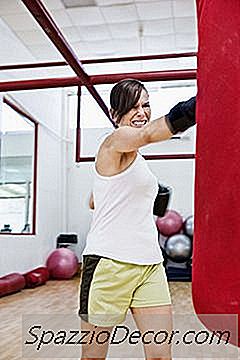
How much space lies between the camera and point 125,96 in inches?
56.1

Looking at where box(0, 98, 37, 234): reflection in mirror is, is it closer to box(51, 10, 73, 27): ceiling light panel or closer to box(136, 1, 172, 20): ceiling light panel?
box(51, 10, 73, 27): ceiling light panel

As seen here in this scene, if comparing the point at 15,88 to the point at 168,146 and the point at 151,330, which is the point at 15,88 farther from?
the point at 168,146

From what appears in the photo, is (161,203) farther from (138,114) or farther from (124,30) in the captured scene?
(124,30)

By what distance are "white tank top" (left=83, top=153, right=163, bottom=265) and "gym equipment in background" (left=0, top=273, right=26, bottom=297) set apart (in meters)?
3.71

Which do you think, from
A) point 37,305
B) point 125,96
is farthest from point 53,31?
point 37,305

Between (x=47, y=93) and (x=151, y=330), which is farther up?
(x=47, y=93)

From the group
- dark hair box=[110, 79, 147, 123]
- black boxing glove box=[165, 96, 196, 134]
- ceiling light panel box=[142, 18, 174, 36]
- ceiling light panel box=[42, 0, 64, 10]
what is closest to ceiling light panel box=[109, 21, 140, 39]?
ceiling light panel box=[142, 18, 174, 36]

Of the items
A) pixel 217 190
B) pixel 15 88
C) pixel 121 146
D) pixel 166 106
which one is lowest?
pixel 217 190

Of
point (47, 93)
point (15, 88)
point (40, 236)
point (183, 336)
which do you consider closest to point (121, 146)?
point (15, 88)

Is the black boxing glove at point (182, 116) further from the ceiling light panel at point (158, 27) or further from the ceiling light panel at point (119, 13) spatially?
the ceiling light panel at point (158, 27)

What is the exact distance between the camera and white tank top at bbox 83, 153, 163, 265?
4.58 feet

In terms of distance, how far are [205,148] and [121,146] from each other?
1.81 feet

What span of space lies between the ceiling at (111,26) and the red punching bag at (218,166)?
14.7ft

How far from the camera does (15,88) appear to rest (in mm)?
2512
